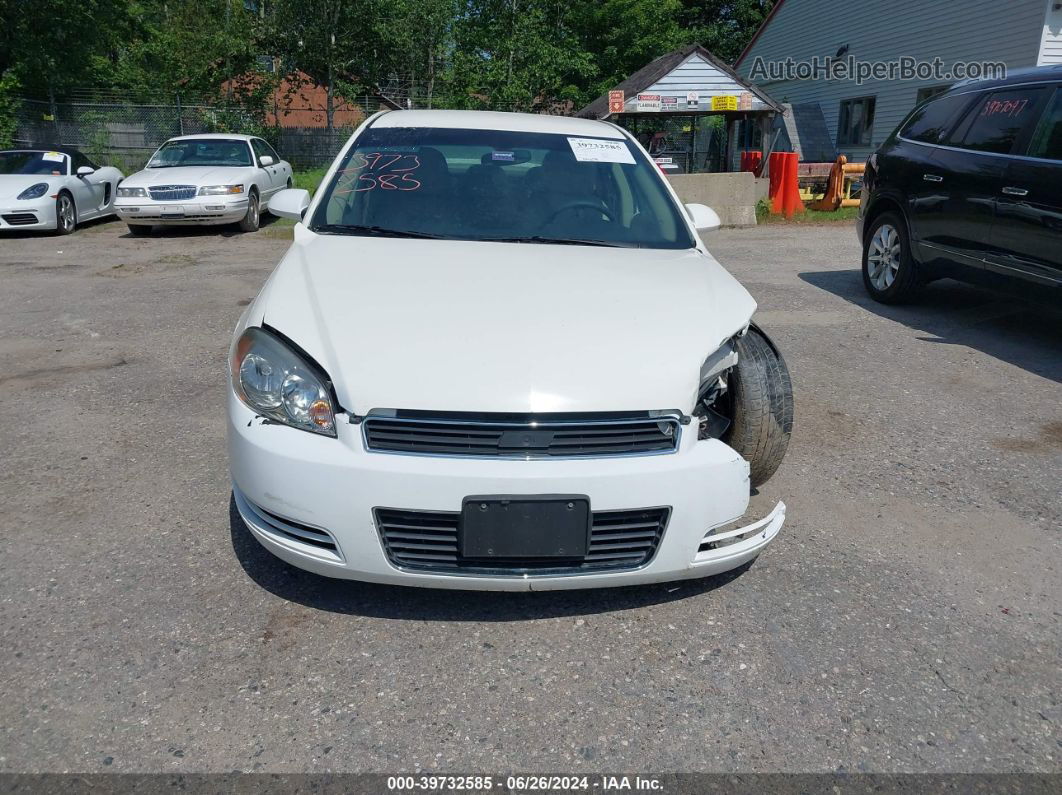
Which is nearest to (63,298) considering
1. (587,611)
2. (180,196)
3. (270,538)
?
(180,196)

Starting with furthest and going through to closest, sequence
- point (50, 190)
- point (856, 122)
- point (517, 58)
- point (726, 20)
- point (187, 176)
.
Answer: point (726, 20)
point (517, 58)
point (856, 122)
point (50, 190)
point (187, 176)

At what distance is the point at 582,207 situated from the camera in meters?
3.89

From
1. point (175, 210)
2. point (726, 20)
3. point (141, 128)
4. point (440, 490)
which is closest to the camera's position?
point (440, 490)

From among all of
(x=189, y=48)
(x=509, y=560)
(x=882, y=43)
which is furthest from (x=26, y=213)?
(x=882, y=43)

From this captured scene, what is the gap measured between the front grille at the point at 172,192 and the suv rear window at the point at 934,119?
9.41m

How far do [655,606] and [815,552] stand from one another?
2.59 feet

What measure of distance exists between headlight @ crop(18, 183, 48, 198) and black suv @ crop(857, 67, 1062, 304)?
36.8 ft

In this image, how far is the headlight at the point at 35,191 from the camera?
40.5 ft

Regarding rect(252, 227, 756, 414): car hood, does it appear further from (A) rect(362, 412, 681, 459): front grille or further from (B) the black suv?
(B) the black suv

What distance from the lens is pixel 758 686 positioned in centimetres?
249

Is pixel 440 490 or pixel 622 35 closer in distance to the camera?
pixel 440 490

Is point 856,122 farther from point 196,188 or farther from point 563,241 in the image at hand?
point 563,241

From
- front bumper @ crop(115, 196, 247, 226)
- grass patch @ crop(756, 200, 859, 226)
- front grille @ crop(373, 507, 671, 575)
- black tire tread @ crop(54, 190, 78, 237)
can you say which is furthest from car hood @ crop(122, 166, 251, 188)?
front grille @ crop(373, 507, 671, 575)

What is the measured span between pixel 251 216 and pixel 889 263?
9509mm
